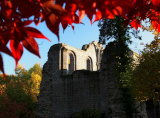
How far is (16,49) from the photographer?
1.41 m

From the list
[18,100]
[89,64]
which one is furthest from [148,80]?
[18,100]

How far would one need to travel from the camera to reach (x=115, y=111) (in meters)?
10.8

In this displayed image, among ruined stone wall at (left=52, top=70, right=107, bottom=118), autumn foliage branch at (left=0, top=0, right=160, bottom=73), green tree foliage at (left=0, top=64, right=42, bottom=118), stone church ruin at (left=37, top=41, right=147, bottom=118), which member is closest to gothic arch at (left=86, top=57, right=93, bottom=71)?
stone church ruin at (left=37, top=41, right=147, bottom=118)

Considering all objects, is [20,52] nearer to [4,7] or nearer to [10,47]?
[10,47]

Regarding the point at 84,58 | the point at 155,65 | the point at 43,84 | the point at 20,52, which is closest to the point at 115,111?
the point at 155,65

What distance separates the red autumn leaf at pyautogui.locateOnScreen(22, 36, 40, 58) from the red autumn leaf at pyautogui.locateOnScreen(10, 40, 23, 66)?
4 cm

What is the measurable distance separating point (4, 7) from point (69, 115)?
46.7ft

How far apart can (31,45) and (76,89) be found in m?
13.8

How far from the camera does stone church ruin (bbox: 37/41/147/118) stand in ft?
36.8

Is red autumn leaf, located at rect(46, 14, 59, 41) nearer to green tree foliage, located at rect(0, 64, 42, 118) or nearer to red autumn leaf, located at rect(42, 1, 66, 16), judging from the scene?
red autumn leaf, located at rect(42, 1, 66, 16)

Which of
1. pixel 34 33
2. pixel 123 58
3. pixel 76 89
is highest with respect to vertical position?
pixel 123 58

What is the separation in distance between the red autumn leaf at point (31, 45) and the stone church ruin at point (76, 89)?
32.7 feet

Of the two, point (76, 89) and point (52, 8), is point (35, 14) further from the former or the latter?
point (76, 89)

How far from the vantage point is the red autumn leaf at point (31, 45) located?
1.39 metres
